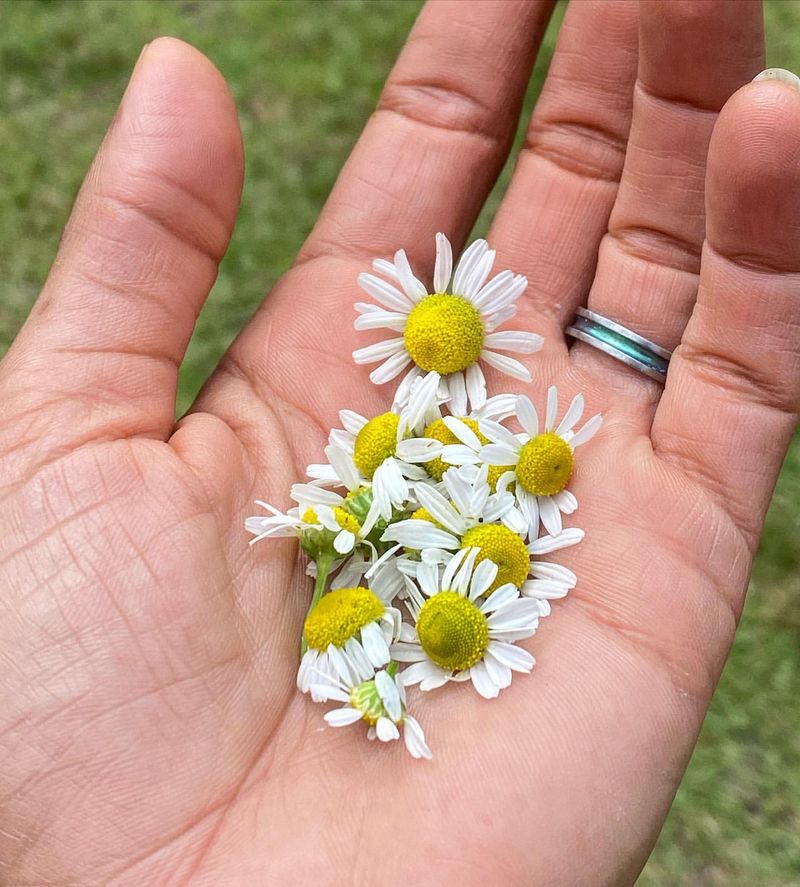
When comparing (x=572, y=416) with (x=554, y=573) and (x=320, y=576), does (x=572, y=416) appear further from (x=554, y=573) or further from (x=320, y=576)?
(x=320, y=576)

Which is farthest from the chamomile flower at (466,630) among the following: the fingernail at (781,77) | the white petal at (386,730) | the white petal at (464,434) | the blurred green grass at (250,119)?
the blurred green grass at (250,119)

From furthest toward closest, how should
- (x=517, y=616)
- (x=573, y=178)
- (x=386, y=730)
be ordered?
1. (x=573, y=178)
2. (x=517, y=616)
3. (x=386, y=730)

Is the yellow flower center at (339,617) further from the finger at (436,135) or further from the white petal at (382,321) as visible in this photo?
the finger at (436,135)

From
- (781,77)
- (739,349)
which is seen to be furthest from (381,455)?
(781,77)

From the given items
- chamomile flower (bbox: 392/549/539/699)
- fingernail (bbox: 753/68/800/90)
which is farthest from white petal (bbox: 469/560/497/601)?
fingernail (bbox: 753/68/800/90)

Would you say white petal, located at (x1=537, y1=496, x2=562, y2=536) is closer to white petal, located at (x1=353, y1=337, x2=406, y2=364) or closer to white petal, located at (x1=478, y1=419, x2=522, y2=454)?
white petal, located at (x1=478, y1=419, x2=522, y2=454)

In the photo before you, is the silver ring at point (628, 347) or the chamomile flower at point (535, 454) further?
the silver ring at point (628, 347)

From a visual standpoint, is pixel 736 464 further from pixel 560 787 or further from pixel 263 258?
pixel 263 258
